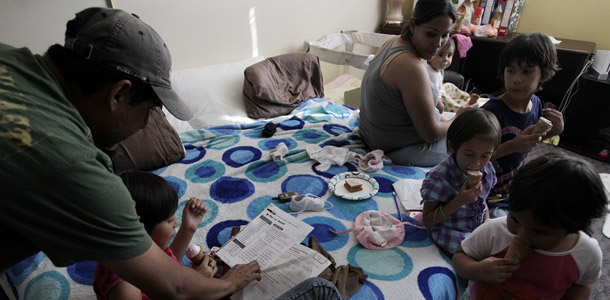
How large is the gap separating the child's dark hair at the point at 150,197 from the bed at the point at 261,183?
1.01ft

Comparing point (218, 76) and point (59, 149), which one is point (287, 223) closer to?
point (59, 149)

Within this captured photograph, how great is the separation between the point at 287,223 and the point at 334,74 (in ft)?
7.89

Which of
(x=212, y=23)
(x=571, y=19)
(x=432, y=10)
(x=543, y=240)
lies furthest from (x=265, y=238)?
(x=571, y=19)

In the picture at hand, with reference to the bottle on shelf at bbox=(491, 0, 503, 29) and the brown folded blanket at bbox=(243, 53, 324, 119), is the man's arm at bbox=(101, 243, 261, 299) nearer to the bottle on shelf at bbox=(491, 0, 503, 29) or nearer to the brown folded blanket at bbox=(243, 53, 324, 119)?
the brown folded blanket at bbox=(243, 53, 324, 119)

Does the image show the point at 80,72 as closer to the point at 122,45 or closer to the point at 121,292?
the point at 122,45

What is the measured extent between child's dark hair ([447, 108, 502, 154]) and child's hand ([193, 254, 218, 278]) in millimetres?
892

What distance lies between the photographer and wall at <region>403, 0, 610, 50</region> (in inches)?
111

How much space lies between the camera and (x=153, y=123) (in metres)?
1.65

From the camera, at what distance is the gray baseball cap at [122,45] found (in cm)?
71

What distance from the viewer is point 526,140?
1.28 m

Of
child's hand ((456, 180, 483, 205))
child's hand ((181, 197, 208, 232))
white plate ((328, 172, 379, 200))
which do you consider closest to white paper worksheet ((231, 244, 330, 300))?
child's hand ((181, 197, 208, 232))

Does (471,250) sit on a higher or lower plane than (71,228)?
lower

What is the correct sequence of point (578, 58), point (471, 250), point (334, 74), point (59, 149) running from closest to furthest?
point (59, 149) → point (471, 250) → point (578, 58) → point (334, 74)

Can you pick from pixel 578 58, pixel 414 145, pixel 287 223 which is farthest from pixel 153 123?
pixel 578 58
